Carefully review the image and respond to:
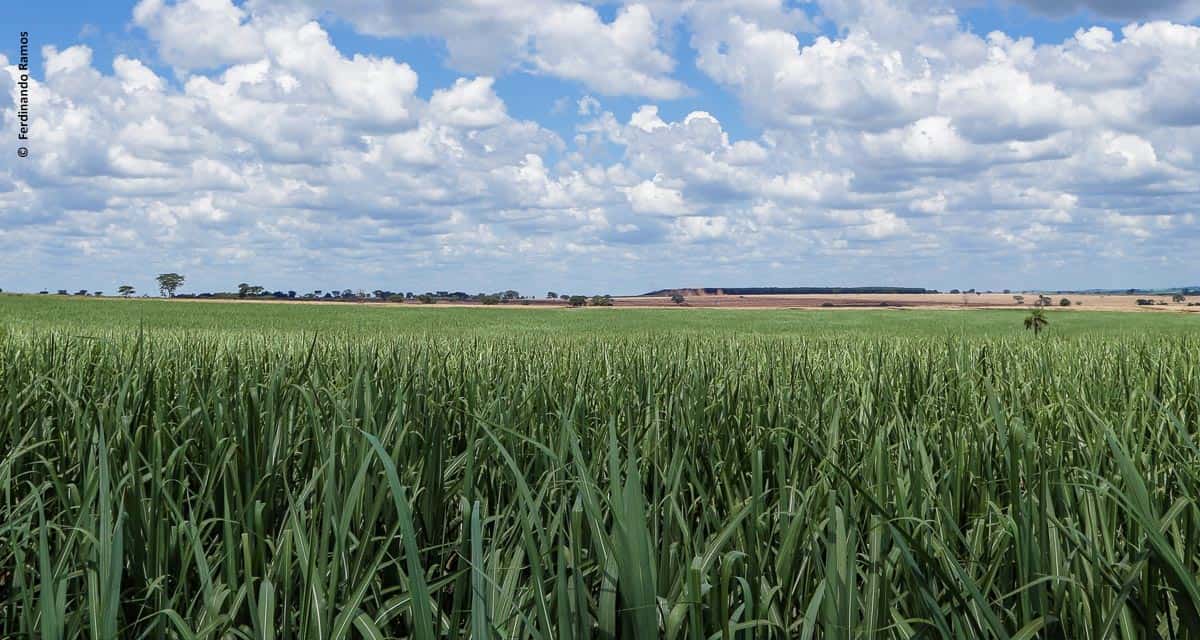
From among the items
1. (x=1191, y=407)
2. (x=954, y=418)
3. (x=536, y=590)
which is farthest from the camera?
(x=1191, y=407)

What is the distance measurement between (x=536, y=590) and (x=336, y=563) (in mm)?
479

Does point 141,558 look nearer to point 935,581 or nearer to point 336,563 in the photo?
point 336,563

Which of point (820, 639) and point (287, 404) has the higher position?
point (287, 404)

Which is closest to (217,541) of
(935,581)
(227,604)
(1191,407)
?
(227,604)

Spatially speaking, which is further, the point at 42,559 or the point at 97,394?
the point at 97,394

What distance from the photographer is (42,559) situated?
1.44 metres

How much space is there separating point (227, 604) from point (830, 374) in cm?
395

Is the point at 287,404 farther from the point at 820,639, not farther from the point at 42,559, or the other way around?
the point at 820,639

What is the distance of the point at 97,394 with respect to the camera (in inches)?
148

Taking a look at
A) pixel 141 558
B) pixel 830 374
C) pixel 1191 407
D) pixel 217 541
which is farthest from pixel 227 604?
pixel 1191 407

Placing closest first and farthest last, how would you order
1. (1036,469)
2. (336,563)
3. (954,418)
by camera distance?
(336,563) < (1036,469) < (954,418)

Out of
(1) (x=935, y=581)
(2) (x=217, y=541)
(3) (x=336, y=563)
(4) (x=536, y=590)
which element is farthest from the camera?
(2) (x=217, y=541)

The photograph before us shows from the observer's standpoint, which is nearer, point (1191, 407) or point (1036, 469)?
point (1036, 469)

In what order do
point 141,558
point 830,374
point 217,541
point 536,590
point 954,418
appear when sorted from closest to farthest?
point 536,590, point 141,558, point 217,541, point 954,418, point 830,374
